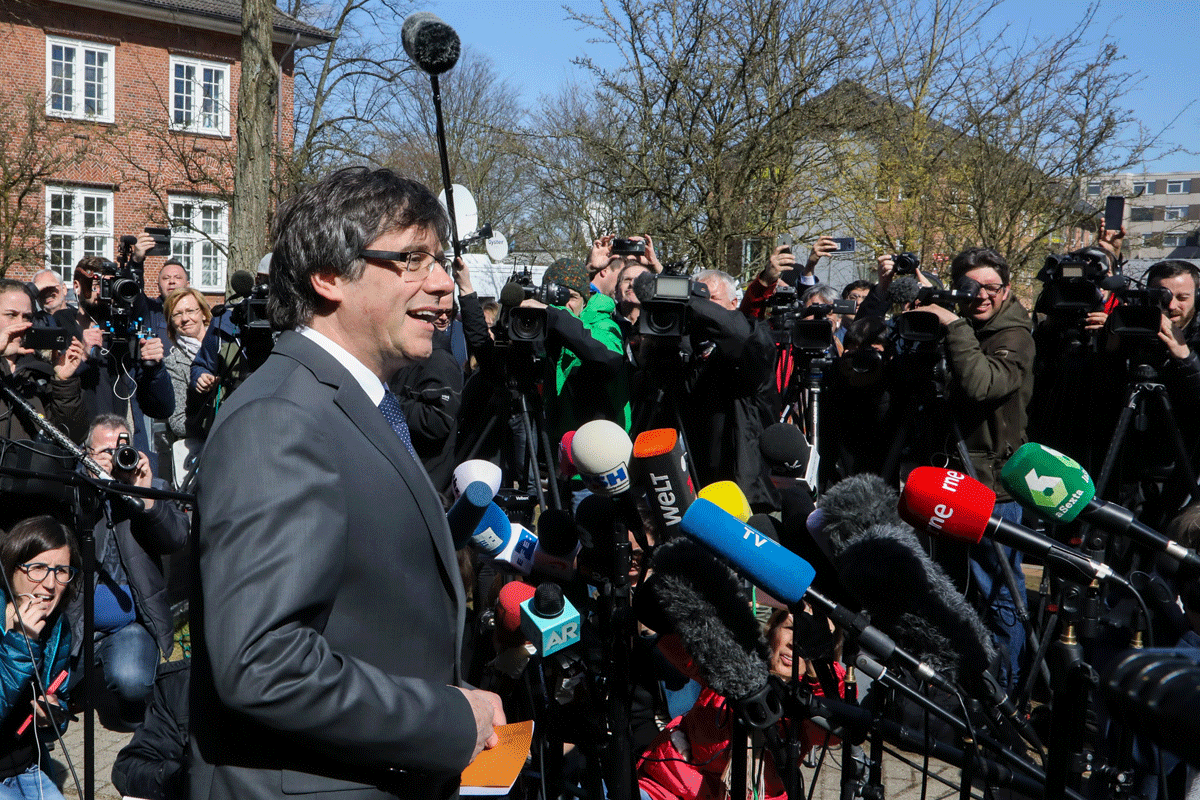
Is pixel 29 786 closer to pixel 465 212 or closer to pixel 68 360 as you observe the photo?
pixel 68 360

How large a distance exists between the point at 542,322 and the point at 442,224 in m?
2.49

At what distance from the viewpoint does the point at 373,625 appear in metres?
1.42

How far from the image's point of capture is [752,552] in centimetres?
171

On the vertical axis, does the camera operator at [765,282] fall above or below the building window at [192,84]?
below

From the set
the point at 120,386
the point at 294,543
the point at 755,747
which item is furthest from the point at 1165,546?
the point at 120,386

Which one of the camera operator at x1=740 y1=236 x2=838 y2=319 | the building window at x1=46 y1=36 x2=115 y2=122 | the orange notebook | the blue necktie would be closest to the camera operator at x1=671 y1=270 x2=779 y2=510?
the camera operator at x1=740 y1=236 x2=838 y2=319

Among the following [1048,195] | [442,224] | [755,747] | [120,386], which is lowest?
[755,747]

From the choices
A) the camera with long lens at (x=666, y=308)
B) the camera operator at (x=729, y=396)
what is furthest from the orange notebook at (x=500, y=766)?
the camera operator at (x=729, y=396)

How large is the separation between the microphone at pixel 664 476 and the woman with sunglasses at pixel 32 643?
1976 mm

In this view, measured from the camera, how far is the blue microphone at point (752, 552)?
168cm

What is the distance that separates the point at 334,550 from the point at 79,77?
24.7 metres

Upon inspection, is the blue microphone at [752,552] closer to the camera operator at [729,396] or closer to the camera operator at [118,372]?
the camera operator at [729,396]

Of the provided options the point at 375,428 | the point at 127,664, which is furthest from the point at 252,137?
the point at 375,428

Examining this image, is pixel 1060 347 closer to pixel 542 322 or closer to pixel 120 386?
pixel 542 322
